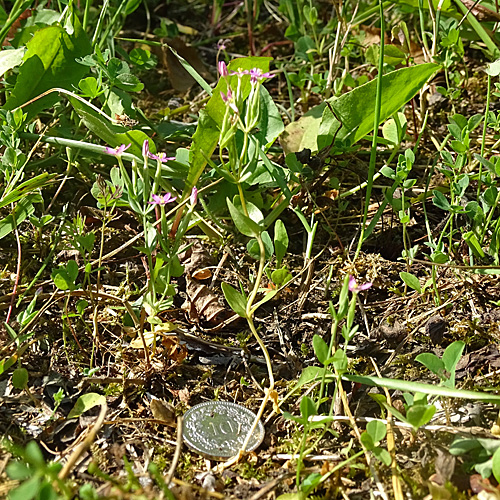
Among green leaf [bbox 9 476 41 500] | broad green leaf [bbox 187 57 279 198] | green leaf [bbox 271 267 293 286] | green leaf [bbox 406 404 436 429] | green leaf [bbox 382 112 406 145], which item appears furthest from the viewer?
green leaf [bbox 382 112 406 145]

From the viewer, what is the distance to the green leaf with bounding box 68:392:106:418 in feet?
5.17

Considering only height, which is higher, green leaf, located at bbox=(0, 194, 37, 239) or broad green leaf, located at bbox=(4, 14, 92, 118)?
broad green leaf, located at bbox=(4, 14, 92, 118)

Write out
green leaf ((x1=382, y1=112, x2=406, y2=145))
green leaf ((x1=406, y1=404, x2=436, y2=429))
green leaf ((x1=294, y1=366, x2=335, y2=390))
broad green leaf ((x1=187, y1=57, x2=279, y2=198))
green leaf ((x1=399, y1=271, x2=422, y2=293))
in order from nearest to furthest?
green leaf ((x1=406, y1=404, x2=436, y2=429))
green leaf ((x1=294, y1=366, x2=335, y2=390))
green leaf ((x1=399, y1=271, x2=422, y2=293))
broad green leaf ((x1=187, y1=57, x2=279, y2=198))
green leaf ((x1=382, y1=112, x2=406, y2=145))

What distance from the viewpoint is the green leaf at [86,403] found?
1.58 m

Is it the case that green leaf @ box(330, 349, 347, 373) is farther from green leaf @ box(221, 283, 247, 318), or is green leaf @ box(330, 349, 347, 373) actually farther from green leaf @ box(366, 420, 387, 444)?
green leaf @ box(221, 283, 247, 318)

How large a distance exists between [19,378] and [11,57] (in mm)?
1170

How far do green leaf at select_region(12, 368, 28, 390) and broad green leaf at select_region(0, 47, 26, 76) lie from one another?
110 cm

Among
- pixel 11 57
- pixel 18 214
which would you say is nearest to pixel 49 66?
pixel 11 57

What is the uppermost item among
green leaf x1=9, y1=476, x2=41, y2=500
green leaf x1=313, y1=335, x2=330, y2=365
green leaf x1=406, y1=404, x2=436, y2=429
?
green leaf x1=9, y1=476, x2=41, y2=500

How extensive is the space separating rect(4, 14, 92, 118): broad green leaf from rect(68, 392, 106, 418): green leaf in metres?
1.05

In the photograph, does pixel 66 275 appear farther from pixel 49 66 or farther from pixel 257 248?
pixel 49 66

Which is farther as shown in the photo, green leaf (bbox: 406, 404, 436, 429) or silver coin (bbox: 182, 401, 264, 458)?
silver coin (bbox: 182, 401, 264, 458)

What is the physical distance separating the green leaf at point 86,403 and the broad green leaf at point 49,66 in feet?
3.45

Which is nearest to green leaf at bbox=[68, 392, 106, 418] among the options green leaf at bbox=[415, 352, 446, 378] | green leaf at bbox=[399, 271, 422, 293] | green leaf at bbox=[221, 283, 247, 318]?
green leaf at bbox=[221, 283, 247, 318]
